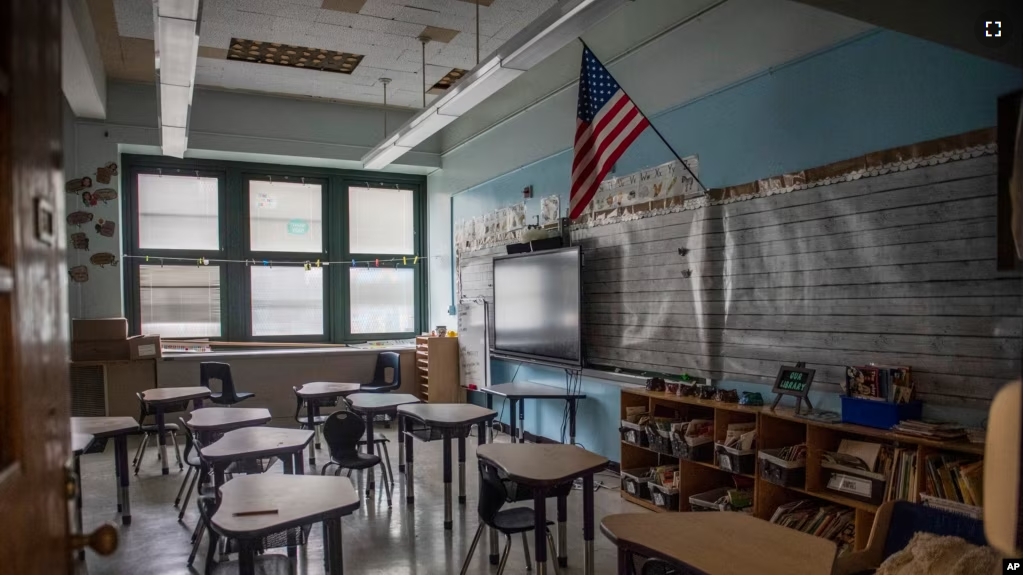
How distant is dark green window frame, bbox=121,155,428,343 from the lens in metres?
7.64

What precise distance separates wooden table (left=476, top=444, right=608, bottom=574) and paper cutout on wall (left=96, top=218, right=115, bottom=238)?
574 cm

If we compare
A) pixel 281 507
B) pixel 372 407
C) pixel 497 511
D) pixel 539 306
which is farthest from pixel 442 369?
pixel 281 507

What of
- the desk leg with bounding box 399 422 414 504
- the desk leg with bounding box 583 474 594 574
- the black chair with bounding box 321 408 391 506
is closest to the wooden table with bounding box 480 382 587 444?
the desk leg with bounding box 399 422 414 504

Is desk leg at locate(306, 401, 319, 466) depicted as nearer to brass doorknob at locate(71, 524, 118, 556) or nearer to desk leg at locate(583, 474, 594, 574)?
desk leg at locate(583, 474, 594, 574)

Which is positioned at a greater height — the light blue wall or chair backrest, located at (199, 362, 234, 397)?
the light blue wall

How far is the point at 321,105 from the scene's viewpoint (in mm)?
8016

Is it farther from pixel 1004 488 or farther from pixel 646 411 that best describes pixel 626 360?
pixel 1004 488

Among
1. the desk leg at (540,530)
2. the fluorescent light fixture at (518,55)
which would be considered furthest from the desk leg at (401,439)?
the fluorescent light fixture at (518,55)

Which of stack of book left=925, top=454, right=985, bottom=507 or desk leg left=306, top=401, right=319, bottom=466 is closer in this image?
stack of book left=925, top=454, right=985, bottom=507

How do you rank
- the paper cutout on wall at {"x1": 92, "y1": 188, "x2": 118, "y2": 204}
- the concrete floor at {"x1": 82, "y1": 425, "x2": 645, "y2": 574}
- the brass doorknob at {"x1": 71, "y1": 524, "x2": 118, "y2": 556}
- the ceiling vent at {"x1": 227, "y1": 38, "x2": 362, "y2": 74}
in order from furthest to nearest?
the paper cutout on wall at {"x1": 92, "y1": 188, "x2": 118, "y2": 204} → the ceiling vent at {"x1": 227, "y1": 38, "x2": 362, "y2": 74} → the concrete floor at {"x1": 82, "y1": 425, "x2": 645, "y2": 574} → the brass doorknob at {"x1": 71, "y1": 524, "x2": 118, "y2": 556}

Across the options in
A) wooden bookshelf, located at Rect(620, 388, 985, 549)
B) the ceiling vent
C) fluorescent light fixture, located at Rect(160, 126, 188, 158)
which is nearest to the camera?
wooden bookshelf, located at Rect(620, 388, 985, 549)

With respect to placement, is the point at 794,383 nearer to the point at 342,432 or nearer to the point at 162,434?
the point at 342,432

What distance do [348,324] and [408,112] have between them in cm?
289

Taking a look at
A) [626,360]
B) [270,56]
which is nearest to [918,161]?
[626,360]
